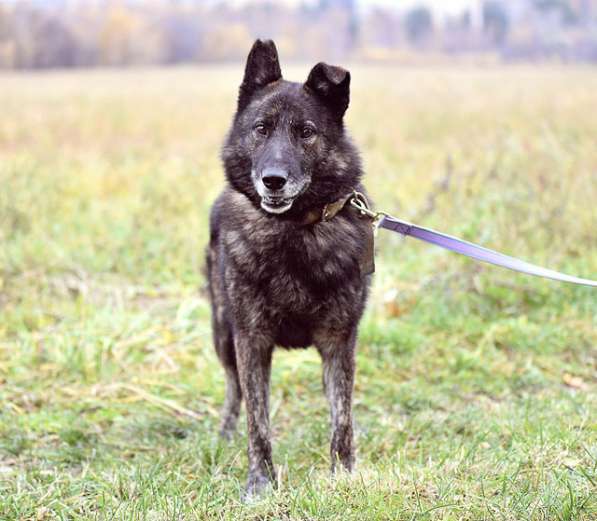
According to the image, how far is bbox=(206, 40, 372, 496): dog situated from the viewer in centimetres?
326

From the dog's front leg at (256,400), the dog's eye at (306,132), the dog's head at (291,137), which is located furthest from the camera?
the dog's front leg at (256,400)

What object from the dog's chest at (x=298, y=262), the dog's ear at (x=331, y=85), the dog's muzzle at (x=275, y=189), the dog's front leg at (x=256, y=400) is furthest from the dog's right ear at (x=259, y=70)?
the dog's front leg at (x=256, y=400)

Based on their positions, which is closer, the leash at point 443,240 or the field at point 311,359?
the field at point 311,359

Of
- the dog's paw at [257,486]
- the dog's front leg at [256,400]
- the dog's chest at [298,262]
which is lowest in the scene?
the dog's paw at [257,486]

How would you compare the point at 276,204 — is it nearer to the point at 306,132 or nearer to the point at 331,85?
the point at 306,132

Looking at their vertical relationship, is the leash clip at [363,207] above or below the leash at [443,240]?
above

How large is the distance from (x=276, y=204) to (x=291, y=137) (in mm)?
320

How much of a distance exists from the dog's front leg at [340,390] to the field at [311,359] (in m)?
0.13

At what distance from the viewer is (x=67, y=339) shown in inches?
202

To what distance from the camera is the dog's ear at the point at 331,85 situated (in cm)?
327

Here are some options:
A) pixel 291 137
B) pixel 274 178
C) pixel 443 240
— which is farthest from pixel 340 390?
pixel 291 137

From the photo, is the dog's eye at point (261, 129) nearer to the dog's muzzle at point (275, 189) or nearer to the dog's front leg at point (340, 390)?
the dog's muzzle at point (275, 189)

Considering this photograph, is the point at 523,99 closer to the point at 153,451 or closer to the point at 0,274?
the point at 0,274

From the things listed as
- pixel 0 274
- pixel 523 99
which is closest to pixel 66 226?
pixel 0 274
